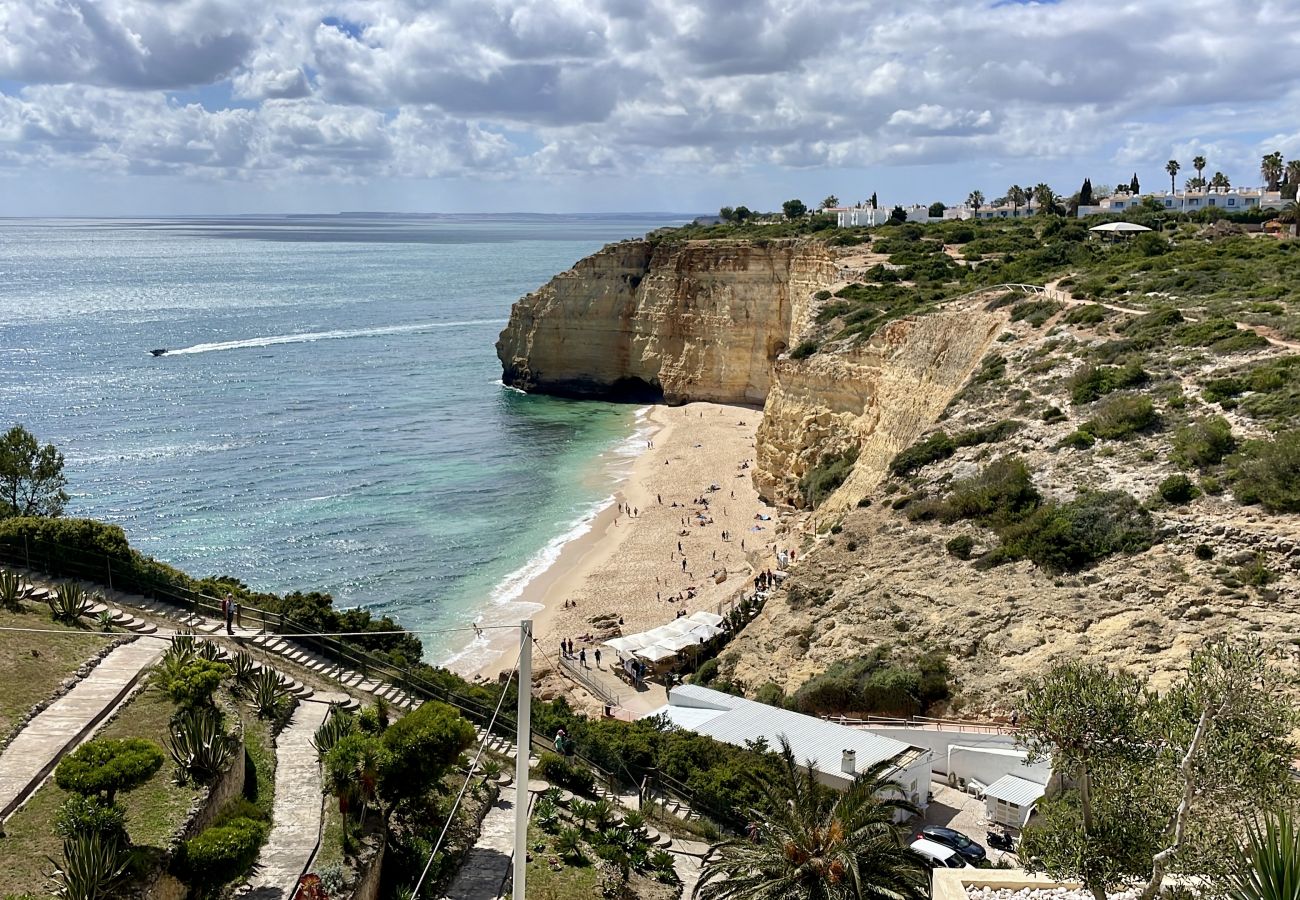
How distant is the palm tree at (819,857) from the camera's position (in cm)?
1300

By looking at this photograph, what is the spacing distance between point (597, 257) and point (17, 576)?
6194 centimetres

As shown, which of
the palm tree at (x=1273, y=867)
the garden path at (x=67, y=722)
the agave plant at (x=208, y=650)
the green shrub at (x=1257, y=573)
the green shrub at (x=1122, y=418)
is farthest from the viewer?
the green shrub at (x=1122, y=418)

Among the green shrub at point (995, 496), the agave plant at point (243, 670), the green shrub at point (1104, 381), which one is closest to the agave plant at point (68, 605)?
the agave plant at point (243, 670)

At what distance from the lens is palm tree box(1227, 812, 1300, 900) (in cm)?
737

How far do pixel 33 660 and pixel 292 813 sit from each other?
6186 mm

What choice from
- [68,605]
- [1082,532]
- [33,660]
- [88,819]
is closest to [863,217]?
[1082,532]

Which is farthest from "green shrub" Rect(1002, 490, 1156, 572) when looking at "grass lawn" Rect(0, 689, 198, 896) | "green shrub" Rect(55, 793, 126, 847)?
"green shrub" Rect(55, 793, 126, 847)

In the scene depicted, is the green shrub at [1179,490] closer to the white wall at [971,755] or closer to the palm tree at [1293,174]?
the white wall at [971,755]

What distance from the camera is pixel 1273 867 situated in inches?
296

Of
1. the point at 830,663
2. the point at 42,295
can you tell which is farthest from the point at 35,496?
the point at 42,295

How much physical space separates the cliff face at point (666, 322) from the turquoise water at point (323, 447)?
3.77m

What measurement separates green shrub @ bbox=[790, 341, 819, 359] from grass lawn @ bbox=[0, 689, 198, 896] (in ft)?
123

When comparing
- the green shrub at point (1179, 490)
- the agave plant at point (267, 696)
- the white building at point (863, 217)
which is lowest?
the agave plant at point (267, 696)

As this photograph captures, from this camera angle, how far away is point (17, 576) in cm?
2170
